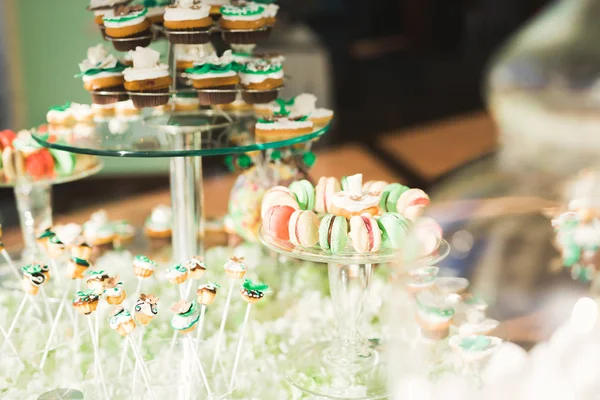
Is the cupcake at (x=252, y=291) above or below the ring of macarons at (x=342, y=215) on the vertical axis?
below

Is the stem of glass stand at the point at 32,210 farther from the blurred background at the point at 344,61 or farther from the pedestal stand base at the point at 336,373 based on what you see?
the blurred background at the point at 344,61

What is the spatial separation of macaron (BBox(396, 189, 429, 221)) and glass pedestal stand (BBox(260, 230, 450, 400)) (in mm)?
117

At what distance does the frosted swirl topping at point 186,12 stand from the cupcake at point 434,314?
2.29 feet

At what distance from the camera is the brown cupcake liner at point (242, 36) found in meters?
1.60

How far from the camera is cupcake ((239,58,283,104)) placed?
1581mm

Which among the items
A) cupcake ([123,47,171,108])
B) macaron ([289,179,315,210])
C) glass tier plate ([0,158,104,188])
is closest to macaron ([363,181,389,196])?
Answer: macaron ([289,179,315,210])

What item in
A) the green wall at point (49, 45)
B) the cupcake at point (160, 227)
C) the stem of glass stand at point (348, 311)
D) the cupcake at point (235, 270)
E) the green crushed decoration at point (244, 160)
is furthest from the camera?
the green wall at point (49, 45)

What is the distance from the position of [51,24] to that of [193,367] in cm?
340

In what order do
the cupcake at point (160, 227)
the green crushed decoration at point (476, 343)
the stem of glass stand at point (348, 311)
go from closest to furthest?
the green crushed decoration at point (476, 343), the stem of glass stand at point (348, 311), the cupcake at point (160, 227)

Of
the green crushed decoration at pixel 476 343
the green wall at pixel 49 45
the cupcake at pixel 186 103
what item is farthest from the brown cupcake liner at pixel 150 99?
the green wall at pixel 49 45

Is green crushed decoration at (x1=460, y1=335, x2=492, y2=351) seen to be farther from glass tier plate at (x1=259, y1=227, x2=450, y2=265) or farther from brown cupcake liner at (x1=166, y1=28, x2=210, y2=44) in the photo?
brown cupcake liner at (x1=166, y1=28, x2=210, y2=44)

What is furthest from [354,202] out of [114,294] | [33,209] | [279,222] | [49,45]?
[49,45]

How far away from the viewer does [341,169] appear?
2582mm

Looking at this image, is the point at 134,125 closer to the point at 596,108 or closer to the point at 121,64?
the point at 121,64
